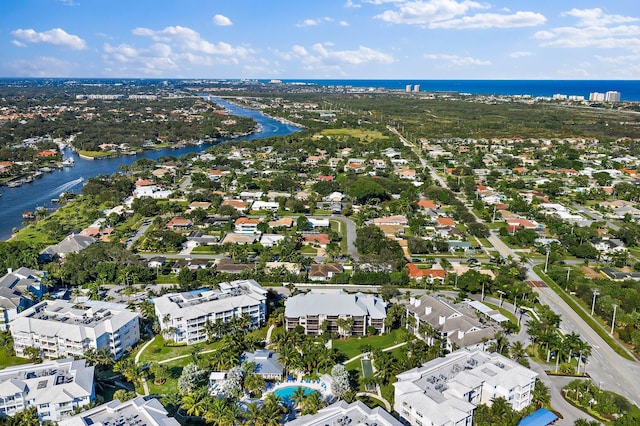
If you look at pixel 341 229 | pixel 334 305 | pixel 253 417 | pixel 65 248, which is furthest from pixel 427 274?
pixel 65 248

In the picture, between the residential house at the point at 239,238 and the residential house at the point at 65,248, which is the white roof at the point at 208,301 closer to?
the residential house at the point at 239,238

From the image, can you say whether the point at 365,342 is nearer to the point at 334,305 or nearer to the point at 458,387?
the point at 334,305

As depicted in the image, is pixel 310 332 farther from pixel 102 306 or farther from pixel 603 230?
pixel 603 230

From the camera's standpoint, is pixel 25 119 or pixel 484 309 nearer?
pixel 484 309

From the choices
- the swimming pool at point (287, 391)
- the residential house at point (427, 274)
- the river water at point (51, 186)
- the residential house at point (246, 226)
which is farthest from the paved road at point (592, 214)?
the river water at point (51, 186)

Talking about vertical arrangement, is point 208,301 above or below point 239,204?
below

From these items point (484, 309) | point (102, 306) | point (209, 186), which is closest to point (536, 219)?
point (484, 309)

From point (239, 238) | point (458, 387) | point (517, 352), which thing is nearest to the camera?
point (458, 387)
